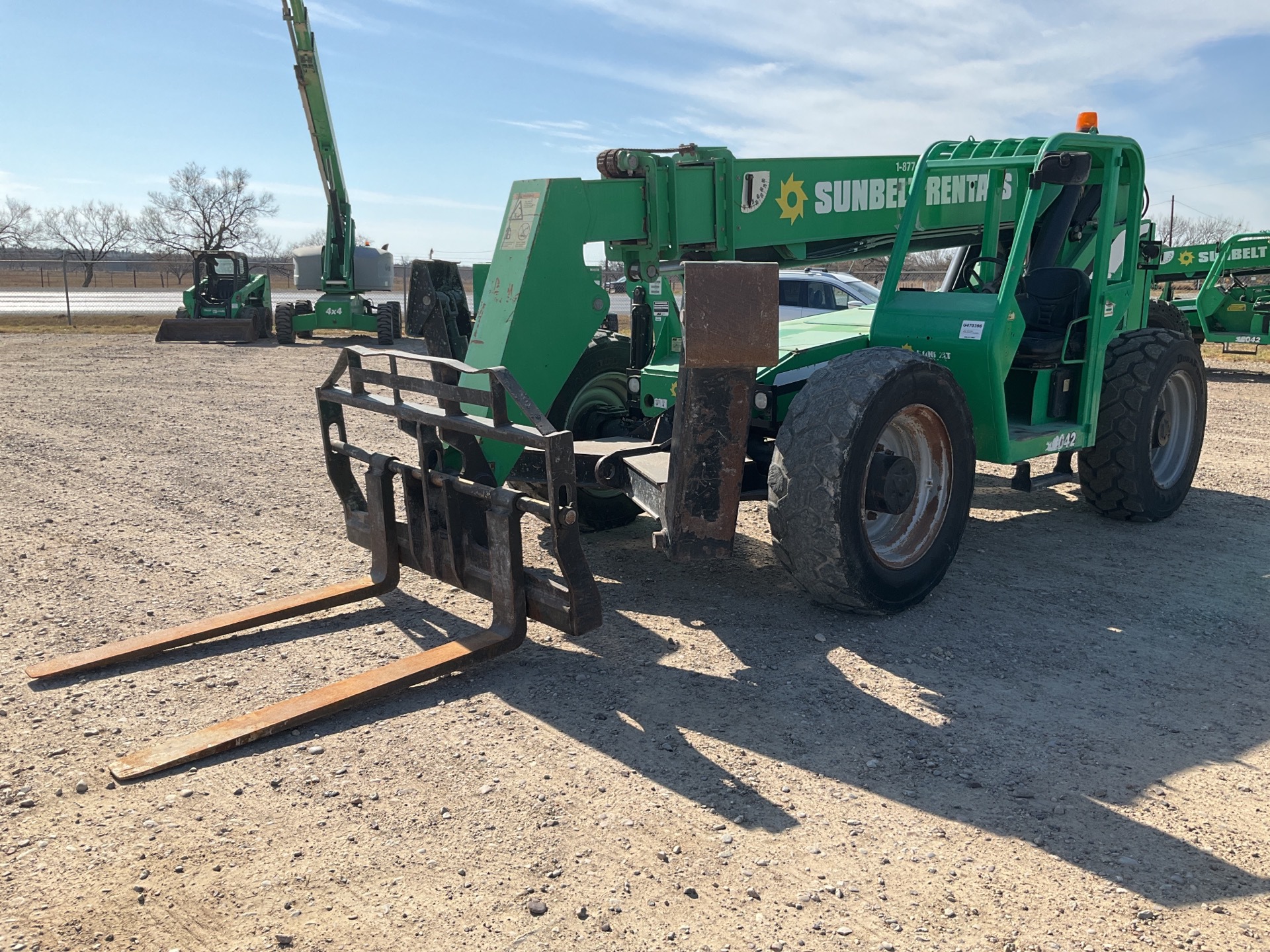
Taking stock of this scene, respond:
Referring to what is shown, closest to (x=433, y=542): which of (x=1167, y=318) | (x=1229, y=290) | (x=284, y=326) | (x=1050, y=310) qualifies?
(x=1050, y=310)

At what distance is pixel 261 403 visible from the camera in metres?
13.7

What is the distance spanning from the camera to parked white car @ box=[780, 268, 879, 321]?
13.9 m

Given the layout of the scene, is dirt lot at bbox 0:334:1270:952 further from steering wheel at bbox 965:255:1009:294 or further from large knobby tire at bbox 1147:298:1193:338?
large knobby tire at bbox 1147:298:1193:338

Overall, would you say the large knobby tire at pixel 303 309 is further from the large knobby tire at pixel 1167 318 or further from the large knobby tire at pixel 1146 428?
the large knobby tire at pixel 1146 428

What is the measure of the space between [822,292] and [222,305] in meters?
16.4

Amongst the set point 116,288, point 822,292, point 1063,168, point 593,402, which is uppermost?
point 116,288

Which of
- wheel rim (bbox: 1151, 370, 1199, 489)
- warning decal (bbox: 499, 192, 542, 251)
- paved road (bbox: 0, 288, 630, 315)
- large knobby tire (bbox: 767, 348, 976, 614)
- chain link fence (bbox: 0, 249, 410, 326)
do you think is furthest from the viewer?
paved road (bbox: 0, 288, 630, 315)

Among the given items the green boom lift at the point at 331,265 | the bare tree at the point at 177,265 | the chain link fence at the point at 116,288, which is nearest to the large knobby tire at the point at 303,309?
the green boom lift at the point at 331,265

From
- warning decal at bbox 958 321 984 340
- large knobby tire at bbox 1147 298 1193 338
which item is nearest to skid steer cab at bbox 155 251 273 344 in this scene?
large knobby tire at bbox 1147 298 1193 338

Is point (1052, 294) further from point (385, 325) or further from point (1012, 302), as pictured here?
point (385, 325)

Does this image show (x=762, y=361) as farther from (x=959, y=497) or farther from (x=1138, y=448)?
(x=1138, y=448)

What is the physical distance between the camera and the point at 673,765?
3.81 metres

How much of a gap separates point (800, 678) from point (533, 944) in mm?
2061

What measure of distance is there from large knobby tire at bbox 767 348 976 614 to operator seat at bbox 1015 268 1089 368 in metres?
1.30
